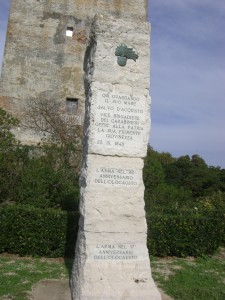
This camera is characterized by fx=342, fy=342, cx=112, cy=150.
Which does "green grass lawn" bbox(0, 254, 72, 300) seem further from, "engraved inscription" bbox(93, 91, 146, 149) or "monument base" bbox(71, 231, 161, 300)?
"engraved inscription" bbox(93, 91, 146, 149)

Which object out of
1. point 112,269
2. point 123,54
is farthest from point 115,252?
point 123,54

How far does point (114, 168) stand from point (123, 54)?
2.02 meters

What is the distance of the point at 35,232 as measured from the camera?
8.61m

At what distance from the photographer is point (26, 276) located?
6.52 m

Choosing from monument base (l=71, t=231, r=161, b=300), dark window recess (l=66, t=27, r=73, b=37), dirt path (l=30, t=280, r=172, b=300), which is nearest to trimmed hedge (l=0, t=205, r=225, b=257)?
dirt path (l=30, t=280, r=172, b=300)

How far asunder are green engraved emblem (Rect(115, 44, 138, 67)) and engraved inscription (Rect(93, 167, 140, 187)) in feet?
6.12

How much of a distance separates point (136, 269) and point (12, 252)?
4270mm

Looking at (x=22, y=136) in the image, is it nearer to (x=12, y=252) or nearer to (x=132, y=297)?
(x=12, y=252)

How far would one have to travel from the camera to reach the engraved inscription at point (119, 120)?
18.9ft

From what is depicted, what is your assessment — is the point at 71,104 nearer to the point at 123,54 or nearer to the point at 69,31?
the point at 69,31

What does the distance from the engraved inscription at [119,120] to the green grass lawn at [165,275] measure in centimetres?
271

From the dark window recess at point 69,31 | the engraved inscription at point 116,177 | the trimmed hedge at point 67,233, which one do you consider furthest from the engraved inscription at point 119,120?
the dark window recess at point 69,31

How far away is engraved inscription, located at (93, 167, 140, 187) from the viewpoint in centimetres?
562

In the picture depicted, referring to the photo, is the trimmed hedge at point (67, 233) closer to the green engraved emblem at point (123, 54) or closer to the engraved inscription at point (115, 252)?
the engraved inscription at point (115, 252)
